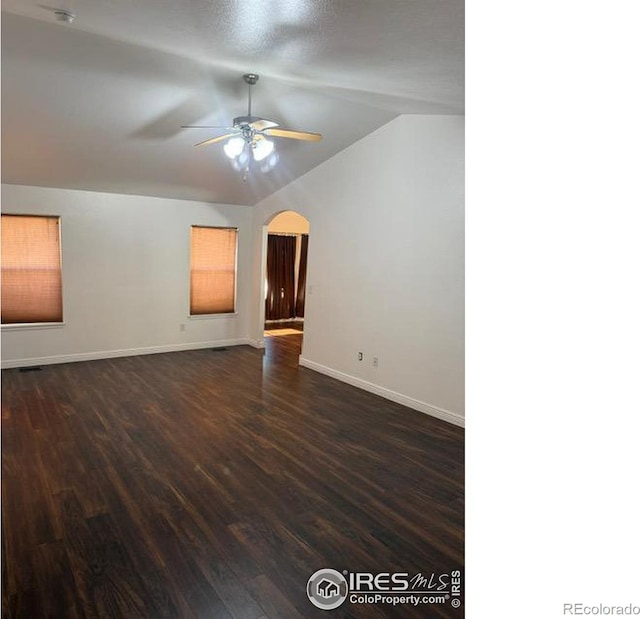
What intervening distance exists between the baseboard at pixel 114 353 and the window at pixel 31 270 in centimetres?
54

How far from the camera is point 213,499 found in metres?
3.03

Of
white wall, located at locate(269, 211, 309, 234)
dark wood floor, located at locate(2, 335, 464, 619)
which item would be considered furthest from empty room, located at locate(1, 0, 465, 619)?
white wall, located at locate(269, 211, 309, 234)

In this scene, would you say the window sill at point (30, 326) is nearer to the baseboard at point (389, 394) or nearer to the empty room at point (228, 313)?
the empty room at point (228, 313)

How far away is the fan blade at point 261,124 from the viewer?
3.62 metres

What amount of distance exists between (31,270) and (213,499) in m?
4.78

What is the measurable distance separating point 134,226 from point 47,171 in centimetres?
143

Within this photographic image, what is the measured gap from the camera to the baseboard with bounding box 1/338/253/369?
6184 mm

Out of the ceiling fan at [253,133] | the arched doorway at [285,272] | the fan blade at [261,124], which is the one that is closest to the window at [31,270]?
the ceiling fan at [253,133]

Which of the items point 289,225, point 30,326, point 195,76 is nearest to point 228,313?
point 30,326

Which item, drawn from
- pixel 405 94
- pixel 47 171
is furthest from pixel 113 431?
pixel 405 94

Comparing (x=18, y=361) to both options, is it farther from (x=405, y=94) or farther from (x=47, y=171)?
(x=405, y=94)

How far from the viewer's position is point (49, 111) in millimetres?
4141

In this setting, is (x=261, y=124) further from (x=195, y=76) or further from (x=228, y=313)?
(x=228, y=313)
